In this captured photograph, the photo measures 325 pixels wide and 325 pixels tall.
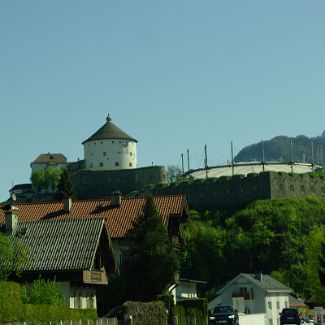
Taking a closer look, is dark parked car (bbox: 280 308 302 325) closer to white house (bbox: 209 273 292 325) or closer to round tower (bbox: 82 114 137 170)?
white house (bbox: 209 273 292 325)

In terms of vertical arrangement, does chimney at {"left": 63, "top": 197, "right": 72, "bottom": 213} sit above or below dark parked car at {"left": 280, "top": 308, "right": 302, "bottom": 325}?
above

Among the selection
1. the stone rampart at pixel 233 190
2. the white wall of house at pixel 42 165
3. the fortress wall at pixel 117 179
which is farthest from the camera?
the white wall of house at pixel 42 165

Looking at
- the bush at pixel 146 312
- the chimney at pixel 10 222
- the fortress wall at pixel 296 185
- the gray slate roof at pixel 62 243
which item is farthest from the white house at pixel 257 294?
the gray slate roof at pixel 62 243

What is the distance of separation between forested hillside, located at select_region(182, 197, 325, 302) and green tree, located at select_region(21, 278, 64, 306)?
260 feet

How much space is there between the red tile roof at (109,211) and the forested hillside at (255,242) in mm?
55976

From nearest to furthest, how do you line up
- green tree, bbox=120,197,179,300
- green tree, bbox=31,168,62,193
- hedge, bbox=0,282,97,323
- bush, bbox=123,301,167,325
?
hedge, bbox=0,282,97,323
bush, bbox=123,301,167,325
green tree, bbox=120,197,179,300
green tree, bbox=31,168,62,193

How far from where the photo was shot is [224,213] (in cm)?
13862

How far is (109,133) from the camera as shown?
176875mm

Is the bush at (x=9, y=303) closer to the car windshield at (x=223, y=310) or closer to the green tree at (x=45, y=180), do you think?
the car windshield at (x=223, y=310)

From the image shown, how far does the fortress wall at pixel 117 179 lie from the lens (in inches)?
6083

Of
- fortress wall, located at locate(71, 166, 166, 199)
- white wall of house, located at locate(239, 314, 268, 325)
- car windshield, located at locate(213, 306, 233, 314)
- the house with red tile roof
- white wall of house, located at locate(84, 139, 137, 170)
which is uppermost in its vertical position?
white wall of house, located at locate(84, 139, 137, 170)

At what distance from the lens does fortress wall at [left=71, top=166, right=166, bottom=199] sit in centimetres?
15450

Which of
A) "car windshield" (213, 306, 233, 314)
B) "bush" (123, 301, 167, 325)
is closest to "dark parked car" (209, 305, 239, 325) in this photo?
"car windshield" (213, 306, 233, 314)

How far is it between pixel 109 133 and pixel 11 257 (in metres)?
135
